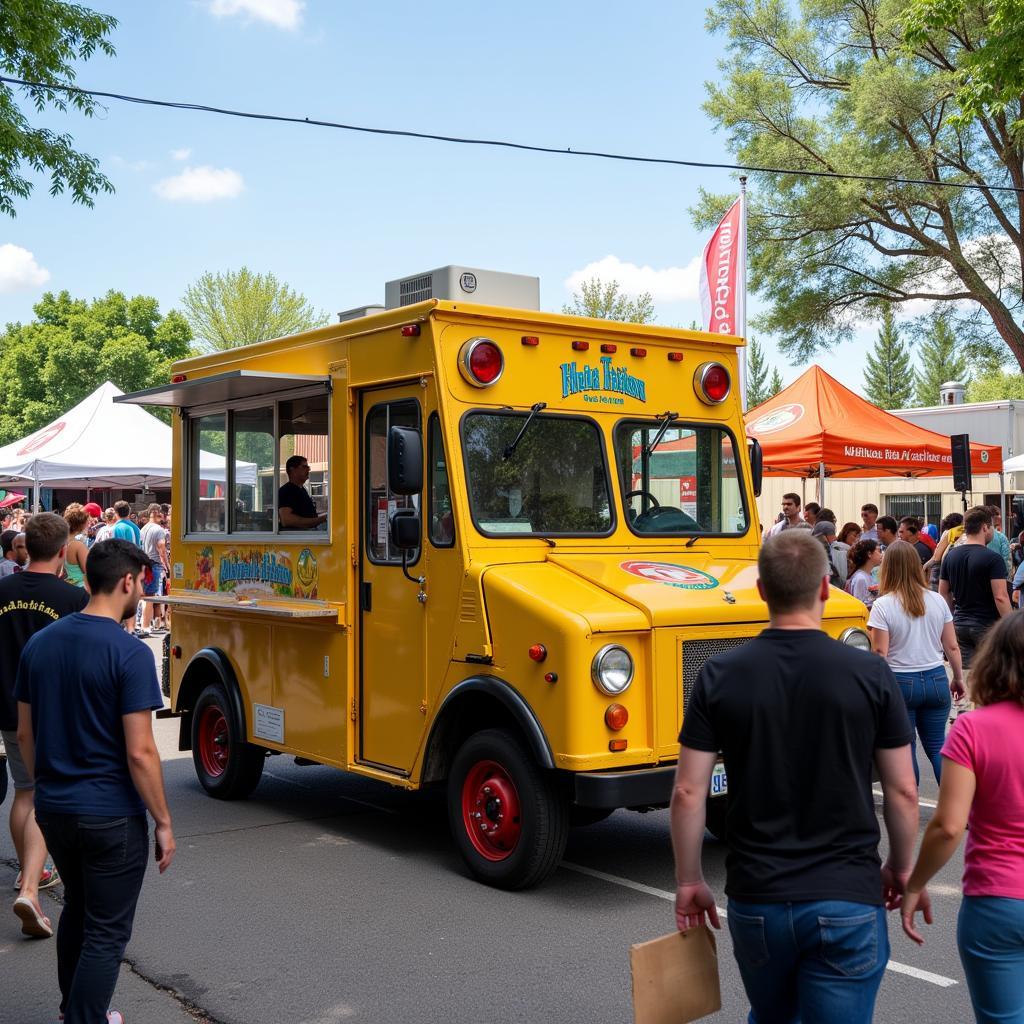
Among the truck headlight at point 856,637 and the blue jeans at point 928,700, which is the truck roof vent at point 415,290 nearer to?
the truck headlight at point 856,637

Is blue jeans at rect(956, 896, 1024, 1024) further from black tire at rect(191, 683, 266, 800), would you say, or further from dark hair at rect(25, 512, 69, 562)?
black tire at rect(191, 683, 266, 800)

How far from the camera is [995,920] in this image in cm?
280

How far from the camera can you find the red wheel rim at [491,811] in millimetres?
5898

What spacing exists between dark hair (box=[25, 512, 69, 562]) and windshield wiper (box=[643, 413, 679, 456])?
10.3 ft

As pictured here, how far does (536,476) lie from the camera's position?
21.4 feet

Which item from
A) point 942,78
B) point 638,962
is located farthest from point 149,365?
point 638,962

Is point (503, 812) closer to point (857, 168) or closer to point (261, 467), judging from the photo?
point (261, 467)

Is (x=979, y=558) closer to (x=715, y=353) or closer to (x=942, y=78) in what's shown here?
(x=715, y=353)

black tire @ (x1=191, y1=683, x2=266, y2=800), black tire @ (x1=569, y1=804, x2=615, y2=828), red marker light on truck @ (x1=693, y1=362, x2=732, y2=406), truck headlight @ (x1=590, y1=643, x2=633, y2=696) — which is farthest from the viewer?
black tire @ (x1=191, y1=683, x2=266, y2=800)

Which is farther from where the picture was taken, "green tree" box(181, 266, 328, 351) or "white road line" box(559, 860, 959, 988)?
"green tree" box(181, 266, 328, 351)

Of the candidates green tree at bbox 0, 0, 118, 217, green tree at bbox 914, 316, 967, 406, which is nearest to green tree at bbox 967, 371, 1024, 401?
green tree at bbox 914, 316, 967, 406

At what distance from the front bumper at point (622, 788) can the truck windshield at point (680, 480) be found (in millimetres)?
1656

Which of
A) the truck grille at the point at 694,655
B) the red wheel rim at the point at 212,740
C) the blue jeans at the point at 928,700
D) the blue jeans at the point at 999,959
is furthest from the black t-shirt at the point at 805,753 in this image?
the red wheel rim at the point at 212,740

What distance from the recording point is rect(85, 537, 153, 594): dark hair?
403cm
